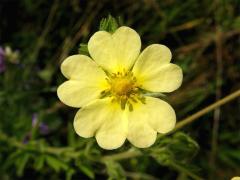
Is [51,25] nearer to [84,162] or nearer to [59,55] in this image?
[59,55]

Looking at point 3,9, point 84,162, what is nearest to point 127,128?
point 84,162

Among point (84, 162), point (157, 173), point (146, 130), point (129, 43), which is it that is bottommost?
point (157, 173)

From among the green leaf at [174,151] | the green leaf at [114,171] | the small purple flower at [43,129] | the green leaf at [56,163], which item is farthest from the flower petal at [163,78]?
the small purple flower at [43,129]

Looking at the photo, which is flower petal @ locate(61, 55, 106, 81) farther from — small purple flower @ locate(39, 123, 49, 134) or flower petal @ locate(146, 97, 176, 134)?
small purple flower @ locate(39, 123, 49, 134)

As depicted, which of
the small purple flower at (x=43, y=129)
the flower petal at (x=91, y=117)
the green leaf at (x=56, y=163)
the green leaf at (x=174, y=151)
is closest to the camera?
the flower petal at (x=91, y=117)

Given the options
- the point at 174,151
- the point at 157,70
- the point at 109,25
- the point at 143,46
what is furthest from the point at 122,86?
the point at 143,46

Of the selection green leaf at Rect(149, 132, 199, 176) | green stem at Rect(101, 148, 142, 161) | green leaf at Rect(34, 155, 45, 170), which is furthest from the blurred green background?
green leaf at Rect(149, 132, 199, 176)

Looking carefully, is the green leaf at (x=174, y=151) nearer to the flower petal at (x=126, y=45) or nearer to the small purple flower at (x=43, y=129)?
the flower petal at (x=126, y=45)
